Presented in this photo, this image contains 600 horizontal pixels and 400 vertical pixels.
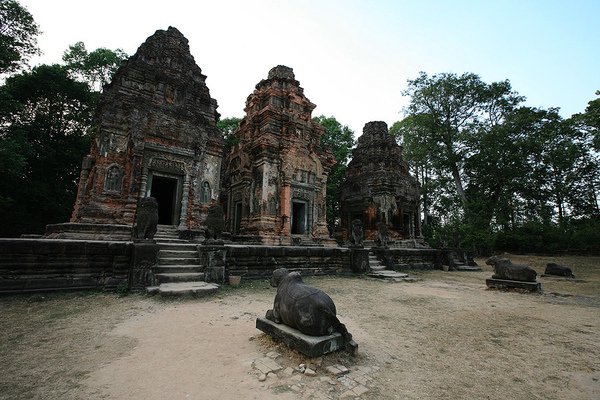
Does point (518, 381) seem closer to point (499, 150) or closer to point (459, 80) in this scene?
point (499, 150)

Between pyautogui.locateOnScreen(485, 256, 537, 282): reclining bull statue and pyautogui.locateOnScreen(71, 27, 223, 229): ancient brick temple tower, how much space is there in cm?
1145

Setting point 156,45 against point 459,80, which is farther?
point 459,80

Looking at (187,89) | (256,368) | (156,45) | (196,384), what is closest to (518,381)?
(256,368)

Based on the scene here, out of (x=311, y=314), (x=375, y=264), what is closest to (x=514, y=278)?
(x=375, y=264)

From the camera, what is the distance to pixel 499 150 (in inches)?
901

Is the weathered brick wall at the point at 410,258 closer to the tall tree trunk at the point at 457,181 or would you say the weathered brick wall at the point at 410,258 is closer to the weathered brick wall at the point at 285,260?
the weathered brick wall at the point at 285,260

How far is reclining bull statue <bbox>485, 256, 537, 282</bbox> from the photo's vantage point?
857cm

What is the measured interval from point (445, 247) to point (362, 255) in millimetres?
7473

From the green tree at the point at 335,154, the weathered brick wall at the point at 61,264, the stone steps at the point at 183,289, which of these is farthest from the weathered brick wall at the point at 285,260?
the green tree at the point at 335,154

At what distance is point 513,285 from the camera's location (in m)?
8.57

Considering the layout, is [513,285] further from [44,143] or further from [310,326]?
[44,143]

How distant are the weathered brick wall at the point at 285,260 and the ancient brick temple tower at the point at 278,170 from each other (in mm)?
3307

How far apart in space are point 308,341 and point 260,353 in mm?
715

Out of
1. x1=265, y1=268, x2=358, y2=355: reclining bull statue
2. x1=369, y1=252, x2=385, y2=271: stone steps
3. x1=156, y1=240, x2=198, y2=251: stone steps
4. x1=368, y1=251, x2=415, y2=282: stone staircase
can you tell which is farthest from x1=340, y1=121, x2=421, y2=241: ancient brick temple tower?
x1=265, y1=268, x2=358, y2=355: reclining bull statue
